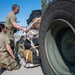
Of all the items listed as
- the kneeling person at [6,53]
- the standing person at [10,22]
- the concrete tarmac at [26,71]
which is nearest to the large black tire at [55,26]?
the concrete tarmac at [26,71]

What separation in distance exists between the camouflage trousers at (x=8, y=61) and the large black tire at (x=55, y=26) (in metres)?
1.41

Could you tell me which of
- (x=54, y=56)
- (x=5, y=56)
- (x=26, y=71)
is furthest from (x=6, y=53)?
(x=54, y=56)

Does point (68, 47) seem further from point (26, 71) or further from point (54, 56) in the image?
point (26, 71)

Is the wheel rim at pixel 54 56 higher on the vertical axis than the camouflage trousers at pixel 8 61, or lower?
higher

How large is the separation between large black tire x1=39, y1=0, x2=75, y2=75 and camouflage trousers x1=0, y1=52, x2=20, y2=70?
4.62 ft

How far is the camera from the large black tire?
2.48 m

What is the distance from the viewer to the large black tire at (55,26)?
248cm

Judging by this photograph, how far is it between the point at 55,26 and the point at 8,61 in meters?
2.03

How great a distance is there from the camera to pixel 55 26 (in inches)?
113

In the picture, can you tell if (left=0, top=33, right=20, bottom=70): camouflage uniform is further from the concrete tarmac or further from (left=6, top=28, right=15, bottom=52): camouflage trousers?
(left=6, top=28, right=15, bottom=52): camouflage trousers

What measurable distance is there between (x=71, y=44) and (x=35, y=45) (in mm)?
1833

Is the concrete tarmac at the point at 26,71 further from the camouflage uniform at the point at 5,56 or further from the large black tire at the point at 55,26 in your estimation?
the large black tire at the point at 55,26

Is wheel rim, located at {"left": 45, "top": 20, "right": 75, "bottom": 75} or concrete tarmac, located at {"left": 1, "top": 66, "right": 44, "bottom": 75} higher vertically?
wheel rim, located at {"left": 45, "top": 20, "right": 75, "bottom": 75}

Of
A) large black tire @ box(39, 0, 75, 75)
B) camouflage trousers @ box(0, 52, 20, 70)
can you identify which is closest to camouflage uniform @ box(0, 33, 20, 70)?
camouflage trousers @ box(0, 52, 20, 70)
